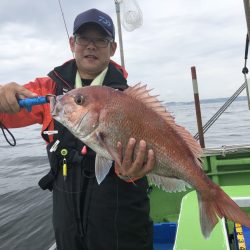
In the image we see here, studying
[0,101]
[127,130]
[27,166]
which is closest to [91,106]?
[127,130]

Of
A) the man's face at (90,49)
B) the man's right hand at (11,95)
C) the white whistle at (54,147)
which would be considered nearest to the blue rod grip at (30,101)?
the man's right hand at (11,95)

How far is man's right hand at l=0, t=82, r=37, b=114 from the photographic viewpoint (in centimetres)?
274

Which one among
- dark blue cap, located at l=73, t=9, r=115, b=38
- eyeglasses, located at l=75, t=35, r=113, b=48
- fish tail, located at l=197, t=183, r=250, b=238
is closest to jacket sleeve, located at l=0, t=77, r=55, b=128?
eyeglasses, located at l=75, t=35, r=113, b=48

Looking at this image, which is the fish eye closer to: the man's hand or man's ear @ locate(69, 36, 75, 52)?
the man's hand

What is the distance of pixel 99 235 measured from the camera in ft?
10.2

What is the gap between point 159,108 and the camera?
8.56 ft

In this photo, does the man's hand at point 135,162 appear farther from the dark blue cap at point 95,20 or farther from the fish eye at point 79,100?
the dark blue cap at point 95,20

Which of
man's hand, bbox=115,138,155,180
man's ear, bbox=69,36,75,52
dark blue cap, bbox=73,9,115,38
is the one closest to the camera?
man's hand, bbox=115,138,155,180

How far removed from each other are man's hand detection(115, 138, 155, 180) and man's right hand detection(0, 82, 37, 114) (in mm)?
919

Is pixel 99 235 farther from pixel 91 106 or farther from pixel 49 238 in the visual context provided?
pixel 49 238

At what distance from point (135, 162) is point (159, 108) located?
44 centimetres

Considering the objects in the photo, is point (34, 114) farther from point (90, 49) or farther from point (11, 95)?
point (90, 49)

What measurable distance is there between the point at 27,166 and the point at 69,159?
15850 millimetres

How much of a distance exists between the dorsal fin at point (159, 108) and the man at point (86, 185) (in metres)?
0.76
